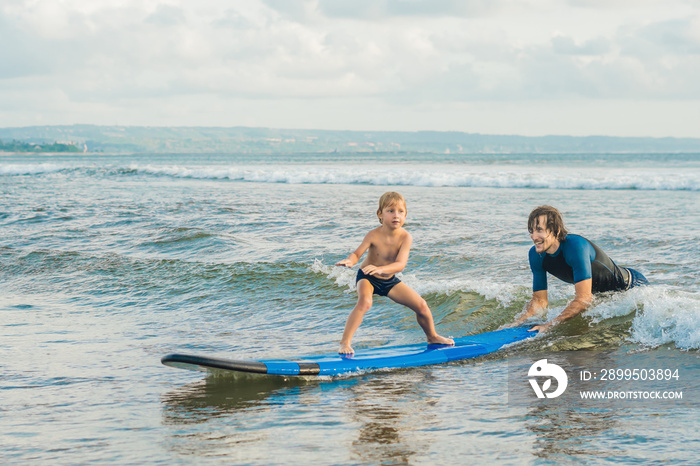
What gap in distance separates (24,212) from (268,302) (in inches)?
508

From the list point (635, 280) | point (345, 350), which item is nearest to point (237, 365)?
point (345, 350)

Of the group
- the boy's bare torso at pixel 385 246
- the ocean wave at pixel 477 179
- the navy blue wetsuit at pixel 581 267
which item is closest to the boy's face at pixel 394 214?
the boy's bare torso at pixel 385 246

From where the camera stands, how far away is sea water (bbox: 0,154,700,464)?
12.9 ft

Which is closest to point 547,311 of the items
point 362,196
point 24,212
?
point 24,212

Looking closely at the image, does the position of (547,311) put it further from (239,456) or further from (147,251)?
(147,251)

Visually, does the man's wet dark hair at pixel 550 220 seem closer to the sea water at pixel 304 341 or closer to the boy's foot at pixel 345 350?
the sea water at pixel 304 341

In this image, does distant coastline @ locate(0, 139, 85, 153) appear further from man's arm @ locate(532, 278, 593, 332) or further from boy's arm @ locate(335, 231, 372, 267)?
man's arm @ locate(532, 278, 593, 332)

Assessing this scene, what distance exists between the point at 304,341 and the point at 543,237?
2.70 meters

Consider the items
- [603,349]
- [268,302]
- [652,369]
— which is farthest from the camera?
[268,302]

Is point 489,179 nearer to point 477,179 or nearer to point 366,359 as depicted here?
point 477,179

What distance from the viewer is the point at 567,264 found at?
602cm

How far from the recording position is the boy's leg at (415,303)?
19.2 feet

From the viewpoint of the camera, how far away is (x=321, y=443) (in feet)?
A: 12.9

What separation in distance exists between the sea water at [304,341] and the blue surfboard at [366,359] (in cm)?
10
